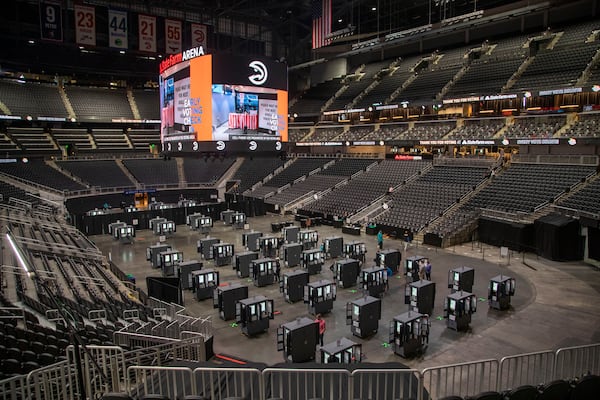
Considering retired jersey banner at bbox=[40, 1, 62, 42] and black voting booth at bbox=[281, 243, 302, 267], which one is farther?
retired jersey banner at bbox=[40, 1, 62, 42]

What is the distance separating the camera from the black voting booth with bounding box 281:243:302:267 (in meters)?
23.1

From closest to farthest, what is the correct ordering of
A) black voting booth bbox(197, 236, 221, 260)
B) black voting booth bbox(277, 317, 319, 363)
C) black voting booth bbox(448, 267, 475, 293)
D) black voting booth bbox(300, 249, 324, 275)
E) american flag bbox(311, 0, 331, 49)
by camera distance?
black voting booth bbox(277, 317, 319, 363)
black voting booth bbox(448, 267, 475, 293)
black voting booth bbox(300, 249, 324, 275)
black voting booth bbox(197, 236, 221, 260)
american flag bbox(311, 0, 331, 49)

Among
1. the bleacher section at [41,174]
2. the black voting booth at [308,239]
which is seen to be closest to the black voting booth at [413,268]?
the black voting booth at [308,239]

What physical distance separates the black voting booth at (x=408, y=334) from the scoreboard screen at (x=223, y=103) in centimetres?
1120

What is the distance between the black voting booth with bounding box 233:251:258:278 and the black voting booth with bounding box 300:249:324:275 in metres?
2.59

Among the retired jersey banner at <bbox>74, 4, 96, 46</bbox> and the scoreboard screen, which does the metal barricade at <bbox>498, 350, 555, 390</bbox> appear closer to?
the scoreboard screen

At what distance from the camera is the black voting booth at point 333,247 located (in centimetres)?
2454

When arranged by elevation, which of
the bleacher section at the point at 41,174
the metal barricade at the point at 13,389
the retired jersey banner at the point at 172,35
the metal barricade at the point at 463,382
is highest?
the retired jersey banner at the point at 172,35

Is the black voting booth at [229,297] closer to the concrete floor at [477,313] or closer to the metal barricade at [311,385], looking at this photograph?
the concrete floor at [477,313]

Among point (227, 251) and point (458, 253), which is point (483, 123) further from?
point (227, 251)

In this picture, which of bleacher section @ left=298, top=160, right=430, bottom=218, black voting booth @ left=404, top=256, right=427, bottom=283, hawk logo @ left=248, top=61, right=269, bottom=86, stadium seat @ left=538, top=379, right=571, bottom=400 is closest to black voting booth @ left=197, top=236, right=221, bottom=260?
hawk logo @ left=248, top=61, right=269, bottom=86

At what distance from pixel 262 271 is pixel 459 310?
9.11 metres

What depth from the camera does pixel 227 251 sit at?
23656mm

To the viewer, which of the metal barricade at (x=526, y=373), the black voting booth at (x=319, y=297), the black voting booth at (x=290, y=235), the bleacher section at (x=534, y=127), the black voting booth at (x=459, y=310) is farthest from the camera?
the bleacher section at (x=534, y=127)
